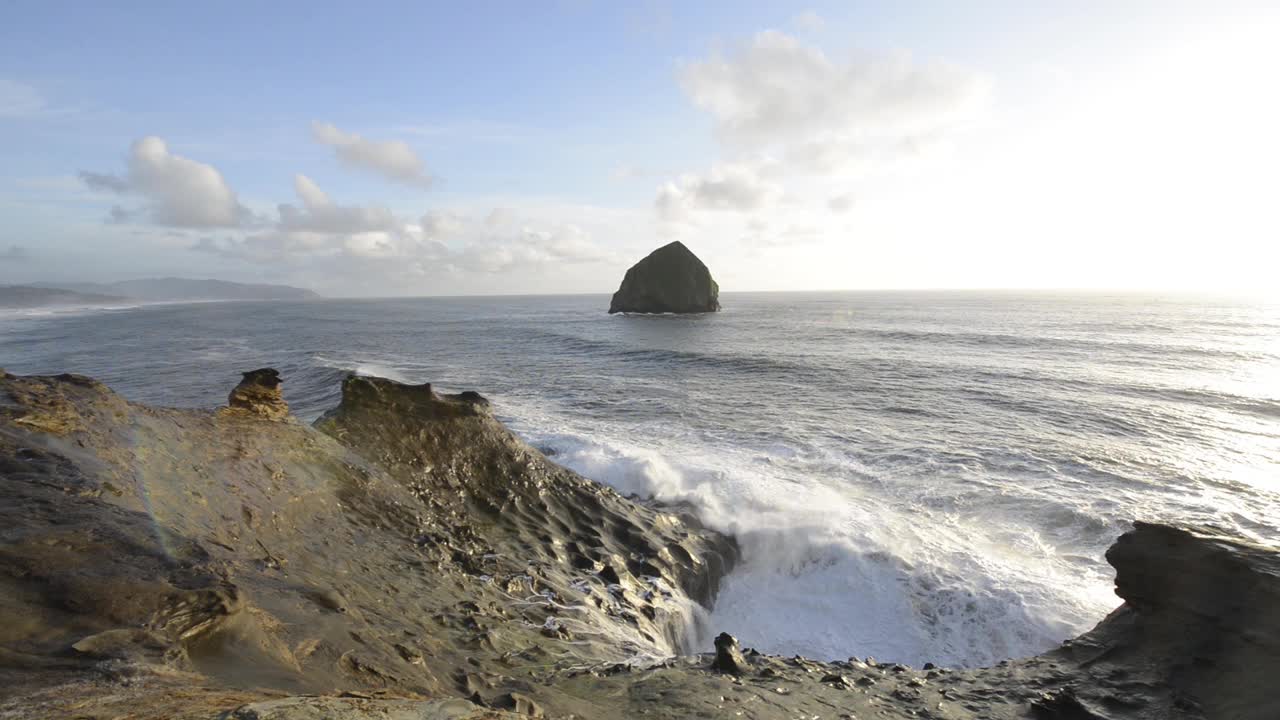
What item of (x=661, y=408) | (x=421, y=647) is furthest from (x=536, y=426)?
(x=421, y=647)

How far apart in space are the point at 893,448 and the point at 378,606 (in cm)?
1621

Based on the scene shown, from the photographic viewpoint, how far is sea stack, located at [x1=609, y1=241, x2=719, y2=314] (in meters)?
95.1

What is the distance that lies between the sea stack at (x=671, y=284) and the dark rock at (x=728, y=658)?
89459mm

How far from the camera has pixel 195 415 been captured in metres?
8.25

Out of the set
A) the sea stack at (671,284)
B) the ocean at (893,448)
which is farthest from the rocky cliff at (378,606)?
the sea stack at (671,284)

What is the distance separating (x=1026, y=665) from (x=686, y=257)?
91.6 meters

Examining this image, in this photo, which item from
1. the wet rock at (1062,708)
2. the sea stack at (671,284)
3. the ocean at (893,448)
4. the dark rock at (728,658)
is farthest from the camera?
the sea stack at (671,284)

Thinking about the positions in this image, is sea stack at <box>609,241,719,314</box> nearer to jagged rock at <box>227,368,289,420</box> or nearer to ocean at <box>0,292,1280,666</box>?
ocean at <box>0,292,1280,666</box>

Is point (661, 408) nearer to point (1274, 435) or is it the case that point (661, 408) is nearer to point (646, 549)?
point (646, 549)

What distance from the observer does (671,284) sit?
94.9 m

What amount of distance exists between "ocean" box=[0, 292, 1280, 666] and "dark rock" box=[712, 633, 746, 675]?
3.05m

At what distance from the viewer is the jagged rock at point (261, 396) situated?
8.99m

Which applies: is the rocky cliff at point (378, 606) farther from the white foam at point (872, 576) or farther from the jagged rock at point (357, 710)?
the white foam at point (872, 576)

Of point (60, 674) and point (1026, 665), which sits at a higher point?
point (60, 674)
